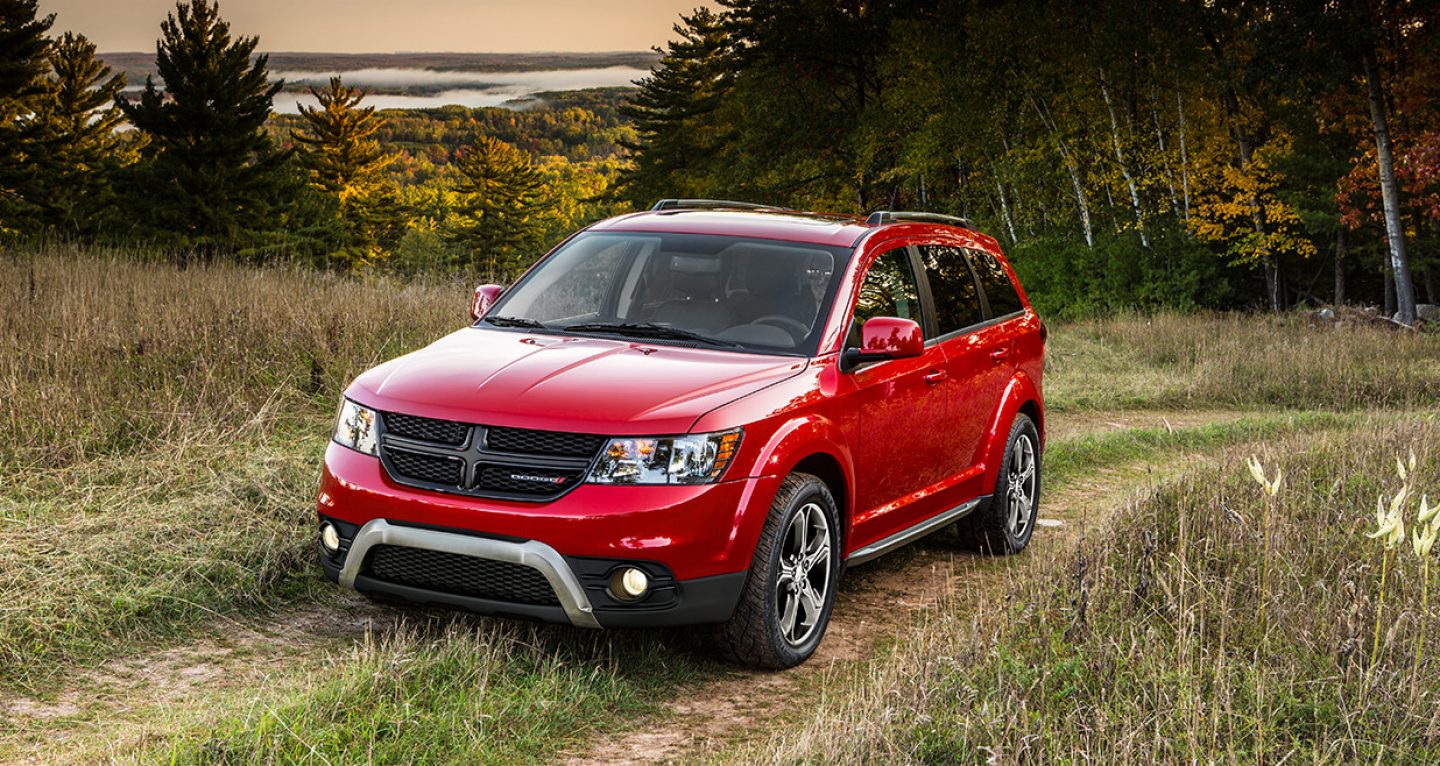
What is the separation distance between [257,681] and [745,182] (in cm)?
4551

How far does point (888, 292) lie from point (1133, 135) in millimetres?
32200

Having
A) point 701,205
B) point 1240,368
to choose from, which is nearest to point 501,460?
point 701,205

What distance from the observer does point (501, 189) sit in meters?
115

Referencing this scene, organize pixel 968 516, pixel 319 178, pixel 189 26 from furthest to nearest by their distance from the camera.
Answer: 1. pixel 319 178
2. pixel 189 26
3. pixel 968 516

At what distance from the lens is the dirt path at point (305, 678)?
191 inches

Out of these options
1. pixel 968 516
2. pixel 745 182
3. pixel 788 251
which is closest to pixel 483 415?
pixel 788 251

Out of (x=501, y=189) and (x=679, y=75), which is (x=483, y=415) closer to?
(x=679, y=75)

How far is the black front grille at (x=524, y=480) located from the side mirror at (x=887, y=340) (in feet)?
5.09

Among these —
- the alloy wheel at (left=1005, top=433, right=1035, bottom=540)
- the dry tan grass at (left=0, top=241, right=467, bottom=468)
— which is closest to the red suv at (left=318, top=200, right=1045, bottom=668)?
the alloy wheel at (left=1005, top=433, right=1035, bottom=540)

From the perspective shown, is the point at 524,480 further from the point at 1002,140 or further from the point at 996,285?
the point at 1002,140

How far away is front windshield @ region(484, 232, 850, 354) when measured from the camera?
6.39 metres

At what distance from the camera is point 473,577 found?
528 cm

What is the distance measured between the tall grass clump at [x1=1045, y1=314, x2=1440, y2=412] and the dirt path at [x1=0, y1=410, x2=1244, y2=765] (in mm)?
9109

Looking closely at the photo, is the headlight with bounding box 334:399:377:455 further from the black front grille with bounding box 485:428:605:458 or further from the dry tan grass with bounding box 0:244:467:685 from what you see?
the dry tan grass with bounding box 0:244:467:685
